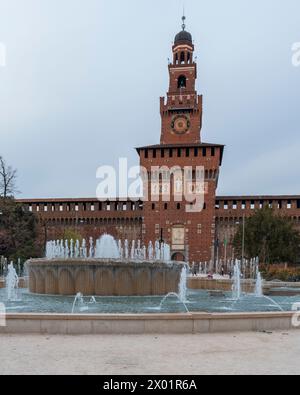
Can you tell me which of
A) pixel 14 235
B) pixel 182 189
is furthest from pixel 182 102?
pixel 14 235

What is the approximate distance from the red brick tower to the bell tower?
139 millimetres

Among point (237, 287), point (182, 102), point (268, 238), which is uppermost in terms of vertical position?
point (182, 102)

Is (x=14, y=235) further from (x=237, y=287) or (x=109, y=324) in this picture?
(x=109, y=324)

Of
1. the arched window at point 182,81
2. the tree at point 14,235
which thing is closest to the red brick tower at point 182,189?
the arched window at point 182,81

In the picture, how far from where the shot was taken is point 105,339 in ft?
24.3

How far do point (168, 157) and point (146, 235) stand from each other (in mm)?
10869

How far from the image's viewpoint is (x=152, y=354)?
641 cm

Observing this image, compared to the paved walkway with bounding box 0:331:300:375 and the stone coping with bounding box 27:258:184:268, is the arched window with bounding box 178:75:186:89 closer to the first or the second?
the stone coping with bounding box 27:258:184:268

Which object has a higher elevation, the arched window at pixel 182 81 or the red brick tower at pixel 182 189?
the arched window at pixel 182 81

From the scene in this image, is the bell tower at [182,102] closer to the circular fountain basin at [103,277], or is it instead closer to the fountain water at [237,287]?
the fountain water at [237,287]

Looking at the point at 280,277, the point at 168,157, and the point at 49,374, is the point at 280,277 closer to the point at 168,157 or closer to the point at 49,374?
the point at 168,157

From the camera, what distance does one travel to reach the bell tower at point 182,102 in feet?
194

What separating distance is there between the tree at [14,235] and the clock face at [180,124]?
26.1m

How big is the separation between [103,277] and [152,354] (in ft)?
29.8
